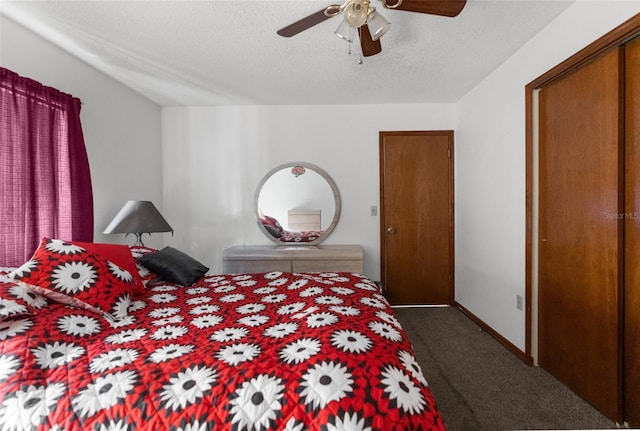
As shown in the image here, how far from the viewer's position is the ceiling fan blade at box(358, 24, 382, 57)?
1.57 meters

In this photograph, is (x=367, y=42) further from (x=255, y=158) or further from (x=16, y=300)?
(x=16, y=300)

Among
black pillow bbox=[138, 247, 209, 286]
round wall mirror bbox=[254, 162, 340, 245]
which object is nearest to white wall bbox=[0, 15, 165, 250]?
black pillow bbox=[138, 247, 209, 286]

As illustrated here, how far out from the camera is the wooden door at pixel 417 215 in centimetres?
325

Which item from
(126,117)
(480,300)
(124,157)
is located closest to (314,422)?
(480,300)

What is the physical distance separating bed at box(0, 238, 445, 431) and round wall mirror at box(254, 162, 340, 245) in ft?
5.79

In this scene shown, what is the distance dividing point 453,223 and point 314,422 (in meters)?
2.99

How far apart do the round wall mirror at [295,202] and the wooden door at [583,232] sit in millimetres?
1957

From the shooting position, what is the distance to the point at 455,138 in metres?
3.26

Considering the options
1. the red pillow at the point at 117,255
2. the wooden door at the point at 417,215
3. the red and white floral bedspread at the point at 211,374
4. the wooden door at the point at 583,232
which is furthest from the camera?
the wooden door at the point at 417,215

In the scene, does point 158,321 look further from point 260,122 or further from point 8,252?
point 260,122

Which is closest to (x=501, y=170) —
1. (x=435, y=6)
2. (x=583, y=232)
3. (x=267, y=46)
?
(x=583, y=232)

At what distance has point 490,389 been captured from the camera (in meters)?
1.82

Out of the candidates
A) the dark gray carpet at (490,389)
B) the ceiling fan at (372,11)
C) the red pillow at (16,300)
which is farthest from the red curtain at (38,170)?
the dark gray carpet at (490,389)

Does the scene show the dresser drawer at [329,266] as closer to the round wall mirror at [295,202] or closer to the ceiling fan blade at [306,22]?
the round wall mirror at [295,202]
